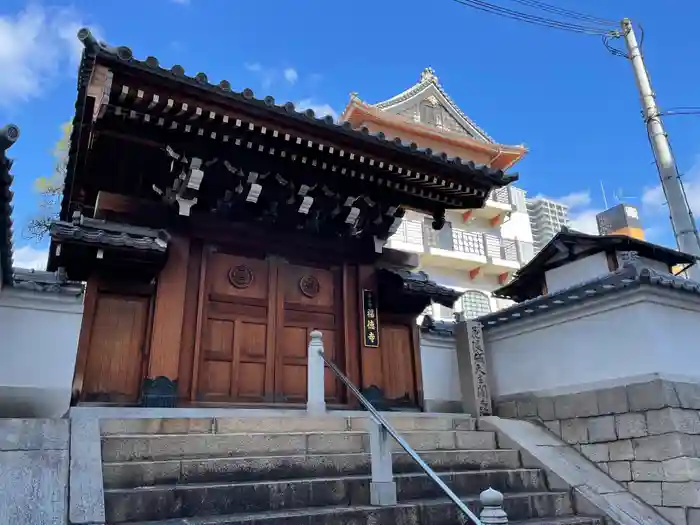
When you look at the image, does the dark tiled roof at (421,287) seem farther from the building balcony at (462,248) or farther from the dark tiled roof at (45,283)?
the building balcony at (462,248)

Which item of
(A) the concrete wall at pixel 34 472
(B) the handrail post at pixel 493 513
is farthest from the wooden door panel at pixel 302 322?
(B) the handrail post at pixel 493 513

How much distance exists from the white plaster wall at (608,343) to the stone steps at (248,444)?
2564 mm

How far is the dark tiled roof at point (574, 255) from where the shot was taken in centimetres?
1405

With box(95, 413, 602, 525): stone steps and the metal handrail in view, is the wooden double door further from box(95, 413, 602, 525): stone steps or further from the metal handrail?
the metal handrail

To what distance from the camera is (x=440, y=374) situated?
35.0 feet

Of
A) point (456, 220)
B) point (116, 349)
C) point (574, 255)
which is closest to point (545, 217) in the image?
point (456, 220)

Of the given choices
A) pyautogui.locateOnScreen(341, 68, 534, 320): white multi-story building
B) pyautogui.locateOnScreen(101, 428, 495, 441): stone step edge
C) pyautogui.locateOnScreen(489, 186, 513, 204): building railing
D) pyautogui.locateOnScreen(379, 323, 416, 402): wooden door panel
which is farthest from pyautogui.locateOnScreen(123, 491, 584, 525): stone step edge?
pyautogui.locateOnScreen(489, 186, 513, 204): building railing

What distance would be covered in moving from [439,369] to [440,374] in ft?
0.35

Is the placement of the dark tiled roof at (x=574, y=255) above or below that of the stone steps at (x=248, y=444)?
above

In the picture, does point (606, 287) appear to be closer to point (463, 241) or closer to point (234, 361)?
point (234, 361)

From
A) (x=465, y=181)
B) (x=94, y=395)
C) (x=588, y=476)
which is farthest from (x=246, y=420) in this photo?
(x=465, y=181)

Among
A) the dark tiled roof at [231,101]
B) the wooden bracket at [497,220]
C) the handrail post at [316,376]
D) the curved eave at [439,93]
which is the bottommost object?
the handrail post at [316,376]

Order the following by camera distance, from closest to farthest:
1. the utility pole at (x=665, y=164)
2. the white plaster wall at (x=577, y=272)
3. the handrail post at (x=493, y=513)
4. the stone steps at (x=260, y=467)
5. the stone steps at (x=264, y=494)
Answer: the handrail post at (x=493, y=513), the stone steps at (x=264, y=494), the stone steps at (x=260, y=467), the utility pole at (x=665, y=164), the white plaster wall at (x=577, y=272)

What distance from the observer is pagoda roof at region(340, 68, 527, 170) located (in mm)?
21953
